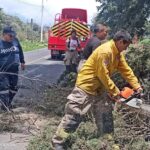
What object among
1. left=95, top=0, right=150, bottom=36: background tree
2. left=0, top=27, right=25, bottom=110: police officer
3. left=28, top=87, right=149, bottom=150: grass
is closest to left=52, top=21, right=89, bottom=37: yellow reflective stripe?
left=95, top=0, right=150, bottom=36: background tree

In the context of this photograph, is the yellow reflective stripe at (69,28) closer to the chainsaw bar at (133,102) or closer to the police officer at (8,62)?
the police officer at (8,62)

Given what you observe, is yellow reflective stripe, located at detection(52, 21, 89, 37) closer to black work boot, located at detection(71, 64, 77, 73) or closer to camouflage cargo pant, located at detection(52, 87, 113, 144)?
black work boot, located at detection(71, 64, 77, 73)

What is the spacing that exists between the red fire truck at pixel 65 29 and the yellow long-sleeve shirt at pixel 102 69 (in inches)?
701

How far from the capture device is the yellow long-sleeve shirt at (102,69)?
19.6 feet

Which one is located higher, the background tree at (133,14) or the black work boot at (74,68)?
the background tree at (133,14)

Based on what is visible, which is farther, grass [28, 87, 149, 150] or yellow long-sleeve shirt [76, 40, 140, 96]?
grass [28, 87, 149, 150]

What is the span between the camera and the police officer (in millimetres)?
9211

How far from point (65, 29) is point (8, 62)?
52.7 ft

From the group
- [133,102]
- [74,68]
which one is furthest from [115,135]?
[74,68]

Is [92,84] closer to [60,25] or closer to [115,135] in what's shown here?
[115,135]

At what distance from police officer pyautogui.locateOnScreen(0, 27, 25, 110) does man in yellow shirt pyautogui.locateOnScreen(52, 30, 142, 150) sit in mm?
3093

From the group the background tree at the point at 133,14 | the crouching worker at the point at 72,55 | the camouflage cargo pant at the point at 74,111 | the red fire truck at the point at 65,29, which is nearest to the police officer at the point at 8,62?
the camouflage cargo pant at the point at 74,111

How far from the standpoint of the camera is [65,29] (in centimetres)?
2522

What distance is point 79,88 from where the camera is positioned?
247 inches
